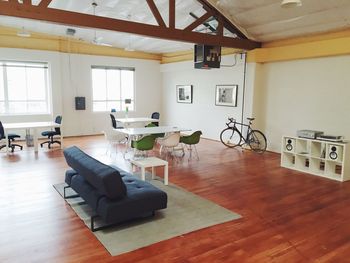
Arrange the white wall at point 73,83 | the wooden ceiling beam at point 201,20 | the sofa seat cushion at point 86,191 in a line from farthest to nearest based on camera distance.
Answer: the white wall at point 73,83
the wooden ceiling beam at point 201,20
the sofa seat cushion at point 86,191

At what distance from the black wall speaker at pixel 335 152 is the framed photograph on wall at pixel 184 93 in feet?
18.4

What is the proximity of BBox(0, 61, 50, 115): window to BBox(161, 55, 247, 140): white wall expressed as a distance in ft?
14.4

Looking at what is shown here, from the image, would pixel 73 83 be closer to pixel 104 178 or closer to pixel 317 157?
pixel 104 178

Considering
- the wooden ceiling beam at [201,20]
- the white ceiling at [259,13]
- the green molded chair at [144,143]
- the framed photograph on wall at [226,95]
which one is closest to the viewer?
the white ceiling at [259,13]

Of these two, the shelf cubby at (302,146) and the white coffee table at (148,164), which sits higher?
the shelf cubby at (302,146)

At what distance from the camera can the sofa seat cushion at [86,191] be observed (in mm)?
3322

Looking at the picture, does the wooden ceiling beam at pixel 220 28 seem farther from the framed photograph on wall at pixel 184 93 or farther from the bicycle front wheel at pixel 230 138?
the framed photograph on wall at pixel 184 93

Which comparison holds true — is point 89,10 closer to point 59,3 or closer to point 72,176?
point 59,3

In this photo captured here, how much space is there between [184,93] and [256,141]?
12.1 ft

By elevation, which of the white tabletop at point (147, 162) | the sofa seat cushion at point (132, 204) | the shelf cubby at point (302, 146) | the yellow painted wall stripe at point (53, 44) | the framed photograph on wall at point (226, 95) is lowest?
the sofa seat cushion at point (132, 204)

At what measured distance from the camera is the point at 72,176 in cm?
412

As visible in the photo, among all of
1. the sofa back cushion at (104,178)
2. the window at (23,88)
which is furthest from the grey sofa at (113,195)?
the window at (23,88)

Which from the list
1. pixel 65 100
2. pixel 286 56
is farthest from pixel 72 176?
pixel 65 100

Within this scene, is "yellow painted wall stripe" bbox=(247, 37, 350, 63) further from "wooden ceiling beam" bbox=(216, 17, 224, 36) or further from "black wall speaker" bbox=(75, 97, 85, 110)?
"black wall speaker" bbox=(75, 97, 85, 110)
